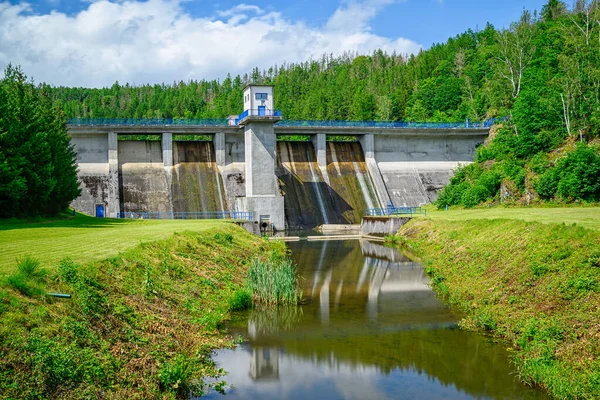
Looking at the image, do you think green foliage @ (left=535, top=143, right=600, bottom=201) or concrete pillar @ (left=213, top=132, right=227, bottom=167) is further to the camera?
concrete pillar @ (left=213, top=132, right=227, bottom=167)

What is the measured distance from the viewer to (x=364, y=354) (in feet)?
49.2

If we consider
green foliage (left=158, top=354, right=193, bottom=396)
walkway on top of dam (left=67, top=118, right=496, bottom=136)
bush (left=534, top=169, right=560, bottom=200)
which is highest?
walkway on top of dam (left=67, top=118, right=496, bottom=136)

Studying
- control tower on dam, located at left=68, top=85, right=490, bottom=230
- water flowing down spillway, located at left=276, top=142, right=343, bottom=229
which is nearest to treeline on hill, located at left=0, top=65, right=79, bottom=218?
control tower on dam, located at left=68, top=85, right=490, bottom=230

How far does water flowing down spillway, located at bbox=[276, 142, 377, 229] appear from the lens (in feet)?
189

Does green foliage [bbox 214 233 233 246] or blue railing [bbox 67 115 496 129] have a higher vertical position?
blue railing [bbox 67 115 496 129]

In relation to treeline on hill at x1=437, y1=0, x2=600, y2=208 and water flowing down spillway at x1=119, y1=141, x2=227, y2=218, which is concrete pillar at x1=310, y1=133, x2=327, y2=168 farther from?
treeline on hill at x1=437, y1=0, x2=600, y2=208

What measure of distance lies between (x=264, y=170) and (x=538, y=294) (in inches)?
1511

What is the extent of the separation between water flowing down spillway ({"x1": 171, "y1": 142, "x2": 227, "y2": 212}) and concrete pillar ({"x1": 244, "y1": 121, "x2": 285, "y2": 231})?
4388 millimetres

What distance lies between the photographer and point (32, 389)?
944 cm

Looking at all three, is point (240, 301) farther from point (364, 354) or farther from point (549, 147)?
point (549, 147)

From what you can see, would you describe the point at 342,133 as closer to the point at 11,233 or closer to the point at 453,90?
the point at 453,90

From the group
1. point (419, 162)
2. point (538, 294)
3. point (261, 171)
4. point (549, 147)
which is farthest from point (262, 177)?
point (538, 294)

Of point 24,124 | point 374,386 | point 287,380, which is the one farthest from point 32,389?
point 24,124

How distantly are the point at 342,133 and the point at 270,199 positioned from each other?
14.8m
